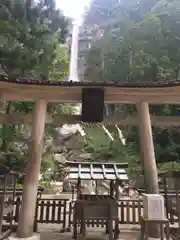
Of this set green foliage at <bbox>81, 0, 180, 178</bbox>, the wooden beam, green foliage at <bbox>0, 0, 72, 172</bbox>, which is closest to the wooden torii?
A: the wooden beam

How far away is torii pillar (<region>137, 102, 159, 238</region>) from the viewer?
5.54 m

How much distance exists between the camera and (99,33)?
100 feet

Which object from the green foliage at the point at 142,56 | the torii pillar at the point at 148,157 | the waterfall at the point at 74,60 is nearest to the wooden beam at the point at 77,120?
the torii pillar at the point at 148,157

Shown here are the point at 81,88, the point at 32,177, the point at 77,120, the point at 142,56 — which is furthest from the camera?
the point at 142,56

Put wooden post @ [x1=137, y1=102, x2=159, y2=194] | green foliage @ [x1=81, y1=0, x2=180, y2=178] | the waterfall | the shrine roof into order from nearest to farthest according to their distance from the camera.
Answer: wooden post @ [x1=137, y1=102, x2=159, y2=194], the shrine roof, green foliage @ [x1=81, y1=0, x2=180, y2=178], the waterfall

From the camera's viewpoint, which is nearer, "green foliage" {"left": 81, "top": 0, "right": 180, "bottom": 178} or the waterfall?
"green foliage" {"left": 81, "top": 0, "right": 180, "bottom": 178}

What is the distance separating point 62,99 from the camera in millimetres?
6285

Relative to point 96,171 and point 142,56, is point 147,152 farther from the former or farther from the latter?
point 142,56

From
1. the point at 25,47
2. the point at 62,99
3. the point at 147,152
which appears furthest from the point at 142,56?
the point at 147,152

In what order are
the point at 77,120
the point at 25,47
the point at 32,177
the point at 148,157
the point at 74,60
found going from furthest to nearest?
the point at 74,60 → the point at 25,47 → the point at 77,120 → the point at 148,157 → the point at 32,177

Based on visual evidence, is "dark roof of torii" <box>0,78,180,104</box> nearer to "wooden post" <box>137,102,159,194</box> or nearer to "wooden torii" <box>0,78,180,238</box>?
"wooden torii" <box>0,78,180,238</box>

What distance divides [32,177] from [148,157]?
9.36 ft

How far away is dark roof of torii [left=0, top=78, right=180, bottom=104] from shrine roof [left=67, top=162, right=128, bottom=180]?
1887mm

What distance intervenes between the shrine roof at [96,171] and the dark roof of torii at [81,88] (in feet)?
6.19
